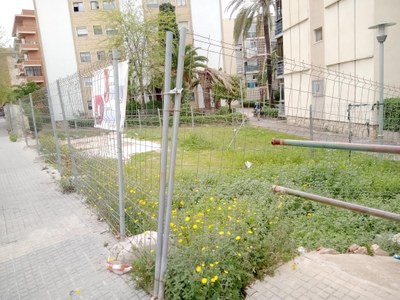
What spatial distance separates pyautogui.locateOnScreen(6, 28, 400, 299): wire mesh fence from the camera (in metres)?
2.54

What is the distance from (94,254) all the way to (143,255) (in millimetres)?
990

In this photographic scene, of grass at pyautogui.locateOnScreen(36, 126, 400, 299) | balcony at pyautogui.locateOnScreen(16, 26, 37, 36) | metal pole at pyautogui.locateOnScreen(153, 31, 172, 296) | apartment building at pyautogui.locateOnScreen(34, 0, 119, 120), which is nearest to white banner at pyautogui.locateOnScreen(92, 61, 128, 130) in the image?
grass at pyautogui.locateOnScreen(36, 126, 400, 299)

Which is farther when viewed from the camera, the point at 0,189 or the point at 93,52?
the point at 93,52

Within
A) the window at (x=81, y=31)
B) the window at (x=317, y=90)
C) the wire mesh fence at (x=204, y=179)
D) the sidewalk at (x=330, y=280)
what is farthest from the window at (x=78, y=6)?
the sidewalk at (x=330, y=280)

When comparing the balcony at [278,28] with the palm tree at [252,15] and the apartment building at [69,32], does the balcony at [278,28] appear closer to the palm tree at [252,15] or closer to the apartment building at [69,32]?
the palm tree at [252,15]

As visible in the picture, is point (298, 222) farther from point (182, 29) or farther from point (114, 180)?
point (182, 29)

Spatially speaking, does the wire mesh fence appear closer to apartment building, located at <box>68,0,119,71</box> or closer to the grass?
the grass

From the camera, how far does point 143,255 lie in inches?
113

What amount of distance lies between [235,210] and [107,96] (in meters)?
1.93

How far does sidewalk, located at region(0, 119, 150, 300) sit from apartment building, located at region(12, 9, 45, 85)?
3831 cm

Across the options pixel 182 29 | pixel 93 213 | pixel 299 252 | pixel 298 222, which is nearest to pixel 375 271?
pixel 299 252

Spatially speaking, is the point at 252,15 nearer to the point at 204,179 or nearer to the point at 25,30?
the point at 204,179

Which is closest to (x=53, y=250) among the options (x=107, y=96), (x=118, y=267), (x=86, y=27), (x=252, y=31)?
(x=118, y=267)

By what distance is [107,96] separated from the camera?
11.6ft
